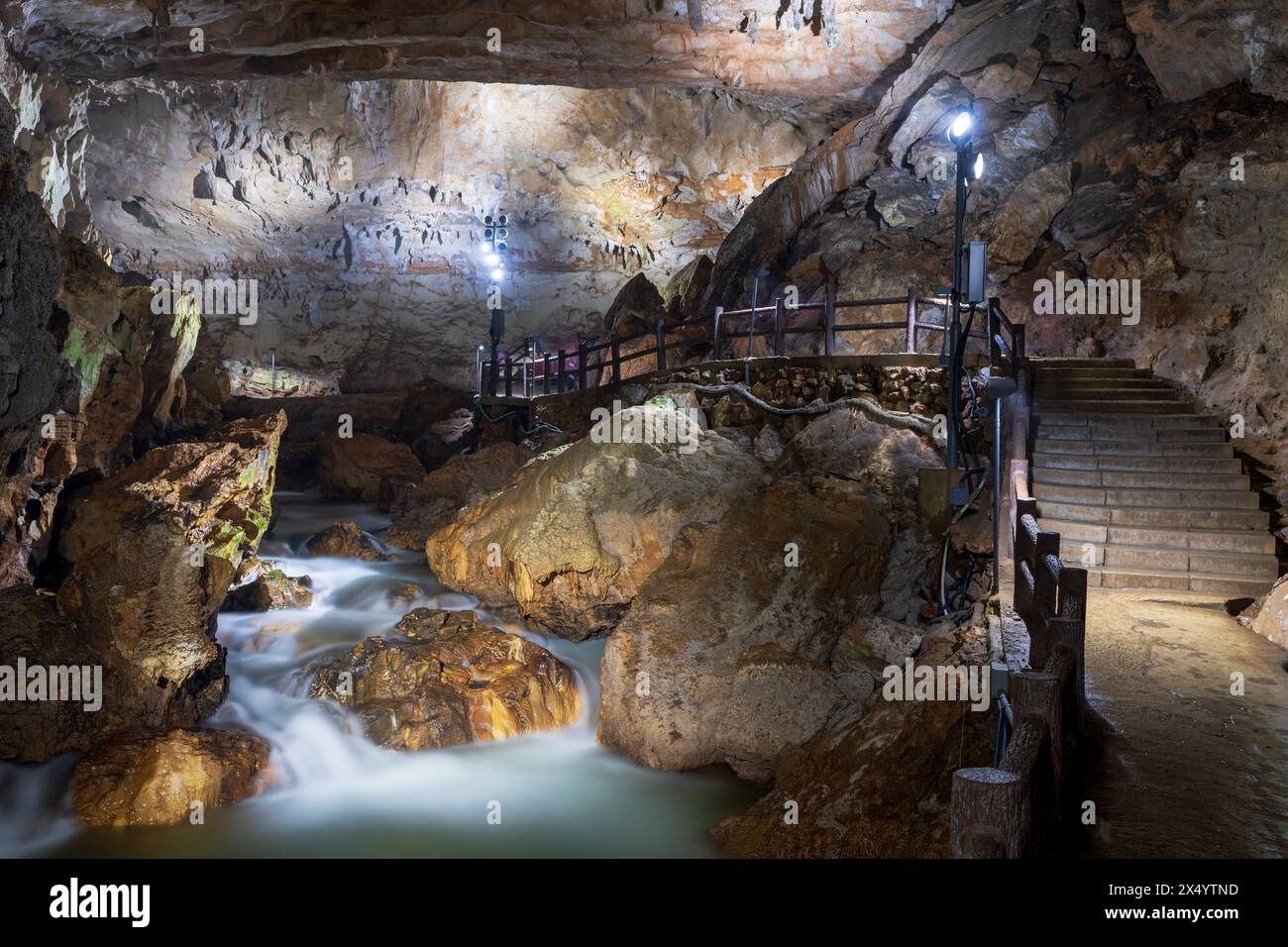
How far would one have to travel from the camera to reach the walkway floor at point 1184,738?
4023 millimetres

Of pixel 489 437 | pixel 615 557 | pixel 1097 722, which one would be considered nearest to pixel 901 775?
pixel 1097 722

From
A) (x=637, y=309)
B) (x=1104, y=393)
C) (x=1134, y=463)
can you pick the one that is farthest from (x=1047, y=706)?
(x=637, y=309)

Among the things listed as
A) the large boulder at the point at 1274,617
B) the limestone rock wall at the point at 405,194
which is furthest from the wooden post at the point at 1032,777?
the limestone rock wall at the point at 405,194

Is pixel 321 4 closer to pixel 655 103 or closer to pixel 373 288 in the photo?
pixel 655 103

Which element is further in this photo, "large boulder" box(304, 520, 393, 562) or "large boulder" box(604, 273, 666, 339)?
"large boulder" box(604, 273, 666, 339)

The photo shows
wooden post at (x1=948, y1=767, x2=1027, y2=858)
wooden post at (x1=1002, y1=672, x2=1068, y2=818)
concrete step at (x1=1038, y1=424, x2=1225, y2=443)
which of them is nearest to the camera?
wooden post at (x1=948, y1=767, x2=1027, y2=858)

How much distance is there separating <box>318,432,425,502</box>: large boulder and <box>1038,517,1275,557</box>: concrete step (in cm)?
1497

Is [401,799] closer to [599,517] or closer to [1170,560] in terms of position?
[599,517]

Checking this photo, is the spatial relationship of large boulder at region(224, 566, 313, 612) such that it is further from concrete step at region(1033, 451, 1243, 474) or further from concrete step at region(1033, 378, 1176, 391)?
concrete step at region(1033, 378, 1176, 391)

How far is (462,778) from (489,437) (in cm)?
1339

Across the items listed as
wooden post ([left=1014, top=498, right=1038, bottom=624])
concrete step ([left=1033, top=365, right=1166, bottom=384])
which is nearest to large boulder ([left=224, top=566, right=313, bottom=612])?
wooden post ([left=1014, top=498, right=1038, bottom=624])

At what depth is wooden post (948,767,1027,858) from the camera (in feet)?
10.5

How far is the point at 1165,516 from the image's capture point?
9.45m

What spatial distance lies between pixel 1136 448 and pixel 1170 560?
2.27 meters
